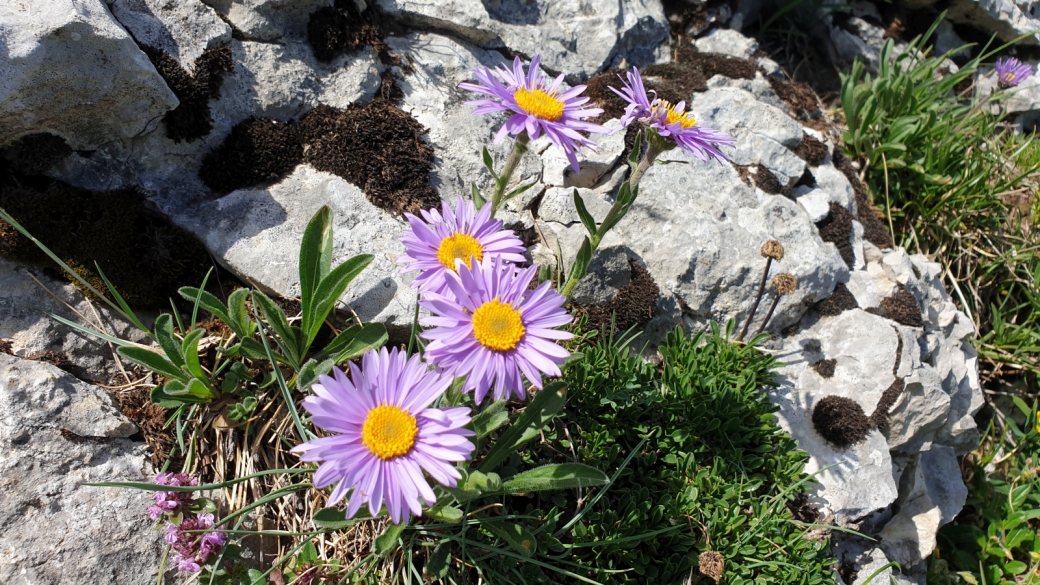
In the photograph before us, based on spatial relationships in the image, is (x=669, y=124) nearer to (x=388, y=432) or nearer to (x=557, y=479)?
(x=557, y=479)

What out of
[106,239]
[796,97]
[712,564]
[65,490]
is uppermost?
[796,97]

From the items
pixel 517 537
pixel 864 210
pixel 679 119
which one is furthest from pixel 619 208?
pixel 864 210

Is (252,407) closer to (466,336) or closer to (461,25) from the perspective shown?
(466,336)

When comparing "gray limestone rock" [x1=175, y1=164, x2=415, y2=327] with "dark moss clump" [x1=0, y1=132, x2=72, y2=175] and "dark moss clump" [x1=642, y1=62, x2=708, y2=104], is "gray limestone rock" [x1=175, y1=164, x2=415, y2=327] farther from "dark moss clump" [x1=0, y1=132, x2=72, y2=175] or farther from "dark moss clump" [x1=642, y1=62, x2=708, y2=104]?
"dark moss clump" [x1=642, y1=62, x2=708, y2=104]

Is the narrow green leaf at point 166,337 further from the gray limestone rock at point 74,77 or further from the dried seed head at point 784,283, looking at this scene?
the dried seed head at point 784,283

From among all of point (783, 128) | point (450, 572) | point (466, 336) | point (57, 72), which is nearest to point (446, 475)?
point (466, 336)

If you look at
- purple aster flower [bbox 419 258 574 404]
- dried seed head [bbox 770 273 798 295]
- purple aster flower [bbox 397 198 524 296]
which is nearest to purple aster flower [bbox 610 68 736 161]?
purple aster flower [bbox 397 198 524 296]

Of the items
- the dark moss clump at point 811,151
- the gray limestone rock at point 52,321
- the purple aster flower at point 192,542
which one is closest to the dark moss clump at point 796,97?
the dark moss clump at point 811,151
